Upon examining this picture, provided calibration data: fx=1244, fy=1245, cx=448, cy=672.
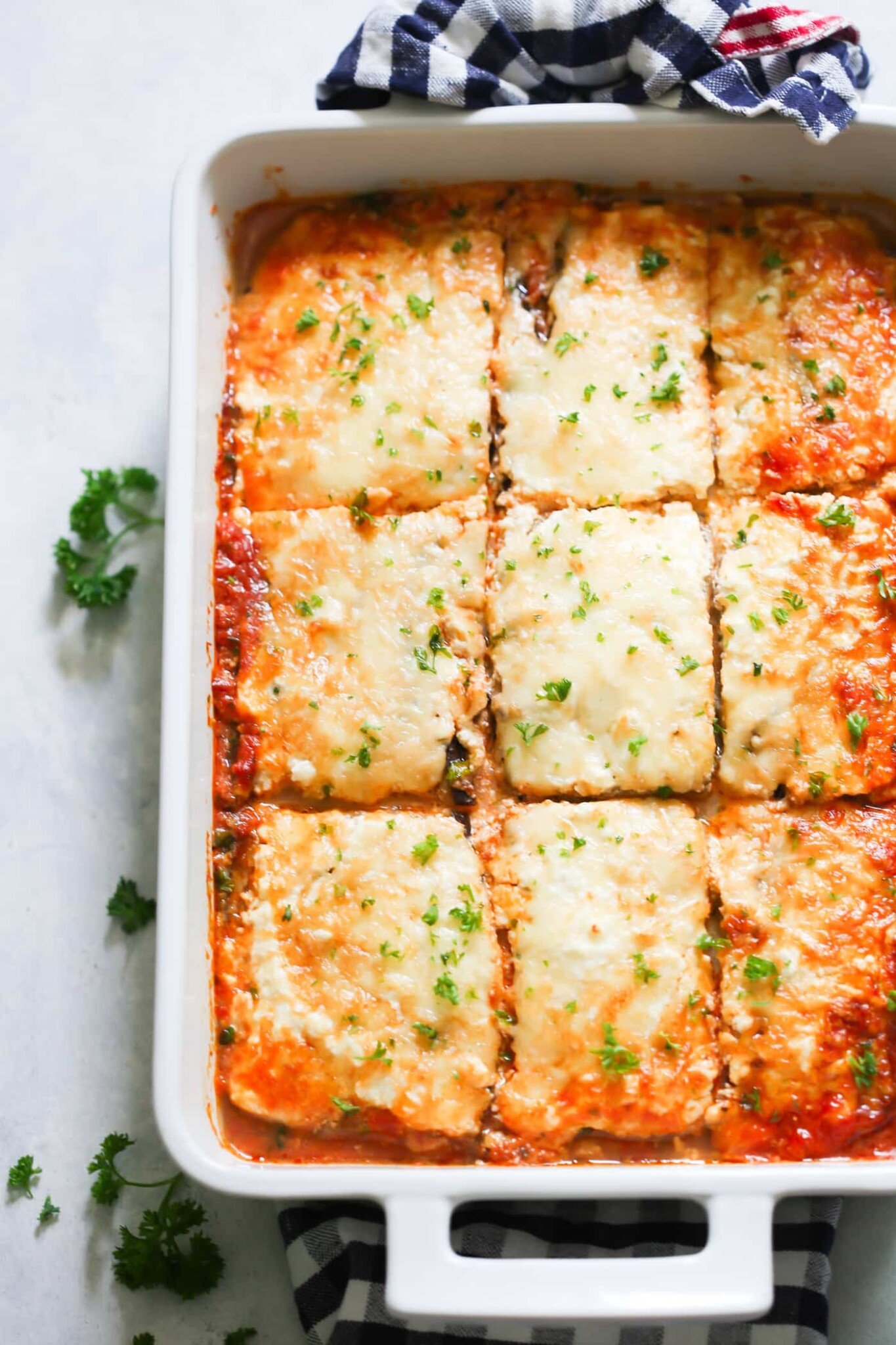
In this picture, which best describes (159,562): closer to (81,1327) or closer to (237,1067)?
(237,1067)

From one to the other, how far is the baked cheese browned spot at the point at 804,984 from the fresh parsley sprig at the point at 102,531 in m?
1.80

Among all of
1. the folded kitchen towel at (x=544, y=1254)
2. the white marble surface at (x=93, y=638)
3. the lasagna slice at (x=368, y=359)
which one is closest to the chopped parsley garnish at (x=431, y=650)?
the lasagna slice at (x=368, y=359)

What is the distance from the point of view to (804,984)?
280 cm

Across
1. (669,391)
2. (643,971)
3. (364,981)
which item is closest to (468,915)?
(364,981)

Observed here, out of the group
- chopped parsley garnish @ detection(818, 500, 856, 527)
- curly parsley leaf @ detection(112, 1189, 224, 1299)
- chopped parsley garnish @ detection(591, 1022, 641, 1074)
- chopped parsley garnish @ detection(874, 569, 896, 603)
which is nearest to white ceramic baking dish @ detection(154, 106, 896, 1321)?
chopped parsley garnish @ detection(591, 1022, 641, 1074)

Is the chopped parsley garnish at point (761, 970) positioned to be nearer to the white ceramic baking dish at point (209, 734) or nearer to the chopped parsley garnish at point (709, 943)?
the chopped parsley garnish at point (709, 943)

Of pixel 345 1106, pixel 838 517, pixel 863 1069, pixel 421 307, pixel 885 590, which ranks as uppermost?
pixel 421 307

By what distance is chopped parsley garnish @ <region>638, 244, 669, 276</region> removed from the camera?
3.10 metres

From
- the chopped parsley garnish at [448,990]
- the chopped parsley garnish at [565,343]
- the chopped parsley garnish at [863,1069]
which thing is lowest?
the chopped parsley garnish at [863,1069]

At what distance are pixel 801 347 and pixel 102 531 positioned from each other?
6.38ft

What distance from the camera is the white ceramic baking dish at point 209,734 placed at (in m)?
2.56

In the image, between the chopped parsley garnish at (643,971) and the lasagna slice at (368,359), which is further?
the lasagna slice at (368,359)

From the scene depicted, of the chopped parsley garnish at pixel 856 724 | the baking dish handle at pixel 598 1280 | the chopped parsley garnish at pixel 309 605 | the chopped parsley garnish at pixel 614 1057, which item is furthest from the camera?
the chopped parsley garnish at pixel 309 605

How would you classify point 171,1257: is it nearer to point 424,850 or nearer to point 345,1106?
point 345,1106
